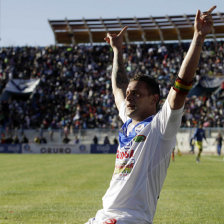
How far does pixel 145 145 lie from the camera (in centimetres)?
415

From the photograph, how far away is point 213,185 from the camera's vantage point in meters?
14.8

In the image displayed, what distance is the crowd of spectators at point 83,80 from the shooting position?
44031mm

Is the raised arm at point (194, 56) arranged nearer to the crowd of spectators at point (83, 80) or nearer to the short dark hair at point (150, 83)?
the short dark hair at point (150, 83)

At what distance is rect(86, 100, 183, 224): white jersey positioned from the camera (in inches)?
159

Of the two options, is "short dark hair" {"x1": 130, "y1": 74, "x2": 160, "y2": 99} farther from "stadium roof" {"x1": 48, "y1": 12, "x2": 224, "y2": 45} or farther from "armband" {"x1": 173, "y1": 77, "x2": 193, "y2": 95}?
"stadium roof" {"x1": 48, "y1": 12, "x2": 224, "y2": 45}

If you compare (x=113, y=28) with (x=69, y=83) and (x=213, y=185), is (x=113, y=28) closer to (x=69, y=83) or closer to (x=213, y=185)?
(x=69, y=83)

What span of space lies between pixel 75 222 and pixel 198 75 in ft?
131

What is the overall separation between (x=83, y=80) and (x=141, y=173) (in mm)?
46708

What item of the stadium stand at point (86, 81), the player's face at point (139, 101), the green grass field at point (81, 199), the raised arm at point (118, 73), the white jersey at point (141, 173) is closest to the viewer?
the white jersey at point (141, 173)

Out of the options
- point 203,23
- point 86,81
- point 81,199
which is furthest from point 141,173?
point 86,81

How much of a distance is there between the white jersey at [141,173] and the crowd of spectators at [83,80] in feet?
119

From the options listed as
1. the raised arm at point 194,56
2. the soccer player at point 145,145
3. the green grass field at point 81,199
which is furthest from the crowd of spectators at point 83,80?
the raised arm at point 194,56

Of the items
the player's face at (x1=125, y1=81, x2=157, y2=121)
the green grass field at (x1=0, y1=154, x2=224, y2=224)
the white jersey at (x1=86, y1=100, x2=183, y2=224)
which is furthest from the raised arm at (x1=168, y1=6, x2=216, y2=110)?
the green grass field at (x1=0, y1=154, x2=224, y2=224)

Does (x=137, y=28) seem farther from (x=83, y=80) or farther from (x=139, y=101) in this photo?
(x=139, y=101)
